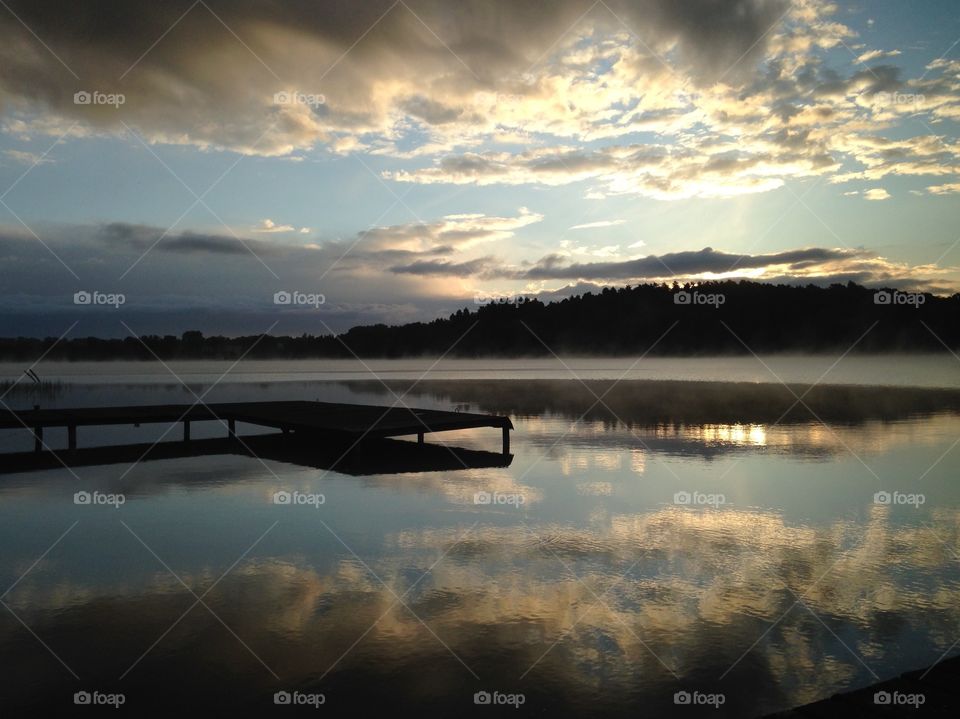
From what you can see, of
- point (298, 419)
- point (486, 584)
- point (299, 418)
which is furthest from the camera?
point (299, 418)

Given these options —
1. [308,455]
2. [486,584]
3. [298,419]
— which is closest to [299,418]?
[298,419]

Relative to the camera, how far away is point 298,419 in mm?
22250

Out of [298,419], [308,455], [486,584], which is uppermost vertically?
[298,419]

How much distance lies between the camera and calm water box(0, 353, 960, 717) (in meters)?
6.38

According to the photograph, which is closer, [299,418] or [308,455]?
[308,455]

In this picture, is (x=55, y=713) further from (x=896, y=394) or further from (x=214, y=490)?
(x=896, y=394)

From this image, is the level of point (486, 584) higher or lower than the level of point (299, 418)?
lower

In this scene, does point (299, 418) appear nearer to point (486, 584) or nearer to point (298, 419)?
point (298, 419)

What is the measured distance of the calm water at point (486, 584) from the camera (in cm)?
638

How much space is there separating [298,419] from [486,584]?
1456 centimetres

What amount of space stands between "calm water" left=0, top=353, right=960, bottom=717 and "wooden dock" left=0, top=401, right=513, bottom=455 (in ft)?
8.22

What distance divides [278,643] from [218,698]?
3.65ft

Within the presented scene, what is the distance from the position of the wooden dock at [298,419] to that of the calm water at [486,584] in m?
2.51

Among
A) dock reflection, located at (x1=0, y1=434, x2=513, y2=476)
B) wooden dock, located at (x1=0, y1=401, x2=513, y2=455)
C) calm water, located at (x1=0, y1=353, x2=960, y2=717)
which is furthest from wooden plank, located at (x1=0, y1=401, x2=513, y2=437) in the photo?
calm water, located at (x1=0, y1=353, x2=960, y2=717)
